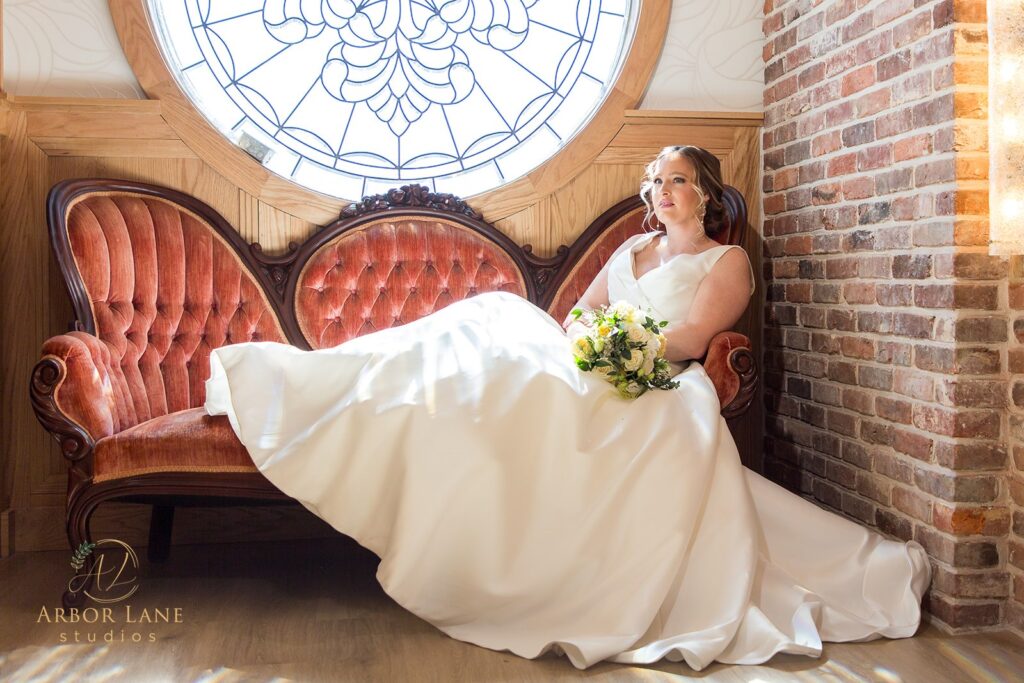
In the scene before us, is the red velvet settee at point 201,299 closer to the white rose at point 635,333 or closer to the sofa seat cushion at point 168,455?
the sofa seat cushion at point 168,455

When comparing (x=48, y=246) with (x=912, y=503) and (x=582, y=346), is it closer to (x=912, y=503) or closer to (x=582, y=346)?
(x=582, y=346)

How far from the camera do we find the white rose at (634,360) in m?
2.59

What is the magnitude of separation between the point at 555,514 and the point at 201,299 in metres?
1.69

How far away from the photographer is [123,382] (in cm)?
298

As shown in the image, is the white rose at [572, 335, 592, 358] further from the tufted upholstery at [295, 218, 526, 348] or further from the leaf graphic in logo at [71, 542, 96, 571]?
the leaf graphic in logo at [71, 542, 96, 571]

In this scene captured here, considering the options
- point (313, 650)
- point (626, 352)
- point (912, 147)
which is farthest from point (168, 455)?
point (912, 147)

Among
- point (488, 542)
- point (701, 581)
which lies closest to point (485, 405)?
point (488, 542)

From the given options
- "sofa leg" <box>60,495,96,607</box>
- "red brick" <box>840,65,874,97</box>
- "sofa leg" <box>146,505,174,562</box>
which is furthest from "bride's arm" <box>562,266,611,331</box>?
"sofa leg" <box>60,495,96,607</box>

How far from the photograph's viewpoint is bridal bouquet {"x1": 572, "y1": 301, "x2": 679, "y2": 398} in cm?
261

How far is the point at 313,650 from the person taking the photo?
2332 millimetres

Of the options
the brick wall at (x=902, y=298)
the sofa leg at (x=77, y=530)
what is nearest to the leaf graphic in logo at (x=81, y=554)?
the sofa leg at (x=77, y=530)

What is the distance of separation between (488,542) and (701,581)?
1.93 ft

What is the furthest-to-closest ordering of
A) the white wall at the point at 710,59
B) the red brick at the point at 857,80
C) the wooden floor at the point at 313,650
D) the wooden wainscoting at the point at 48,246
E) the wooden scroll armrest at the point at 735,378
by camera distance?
the white wall at the point at 710,59 < the wooden wainscoting at the point at 48,246 < the red brick at the point at 857,80 < the wooden scroll armrest at the point at 735,378 < the wooden floor at the point at 313,650

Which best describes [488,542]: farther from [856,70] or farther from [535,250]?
[856,70]
